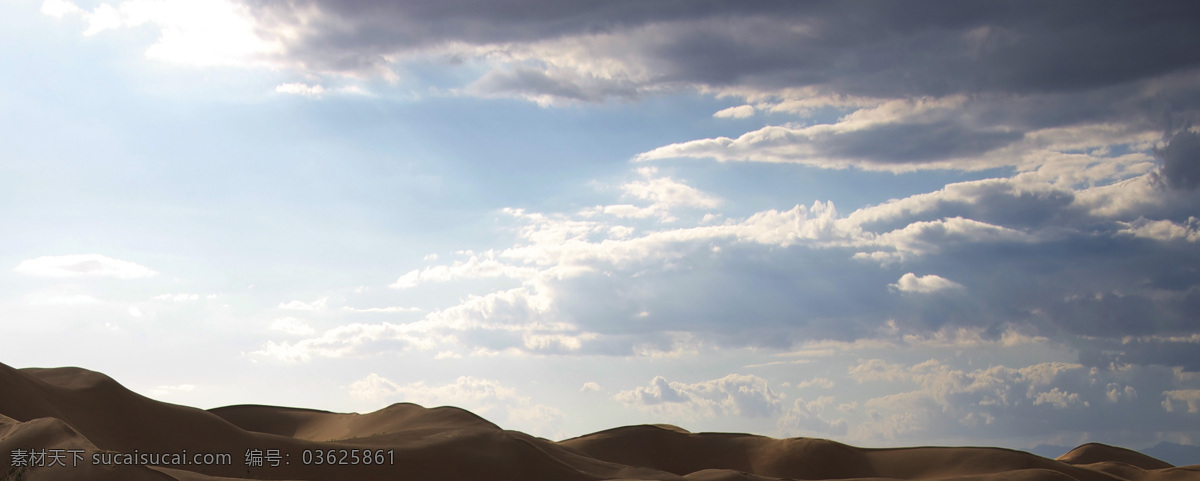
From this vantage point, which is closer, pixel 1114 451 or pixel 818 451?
pixel 818 451

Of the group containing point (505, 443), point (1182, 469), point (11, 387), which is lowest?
point (1182, 469)

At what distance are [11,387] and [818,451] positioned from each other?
222ft

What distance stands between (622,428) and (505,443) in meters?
33.5

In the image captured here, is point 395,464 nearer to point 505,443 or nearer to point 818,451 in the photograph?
point 505,443

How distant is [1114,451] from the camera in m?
123

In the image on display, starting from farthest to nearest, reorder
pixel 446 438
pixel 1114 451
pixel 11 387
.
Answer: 1. pixel 1114 451
2. pixel 446 438
3. pixel 11 387

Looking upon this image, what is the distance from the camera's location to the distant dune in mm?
36250

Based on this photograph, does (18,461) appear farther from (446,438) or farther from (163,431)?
(446,438)

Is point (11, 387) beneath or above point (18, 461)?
above

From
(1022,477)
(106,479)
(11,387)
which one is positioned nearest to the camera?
(106,479)

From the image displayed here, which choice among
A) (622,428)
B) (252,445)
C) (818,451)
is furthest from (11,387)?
(818,451)

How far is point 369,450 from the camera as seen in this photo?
53.4 m

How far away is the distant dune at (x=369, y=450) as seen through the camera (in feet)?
119

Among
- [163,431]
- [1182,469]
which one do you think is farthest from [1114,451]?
[163,431]
